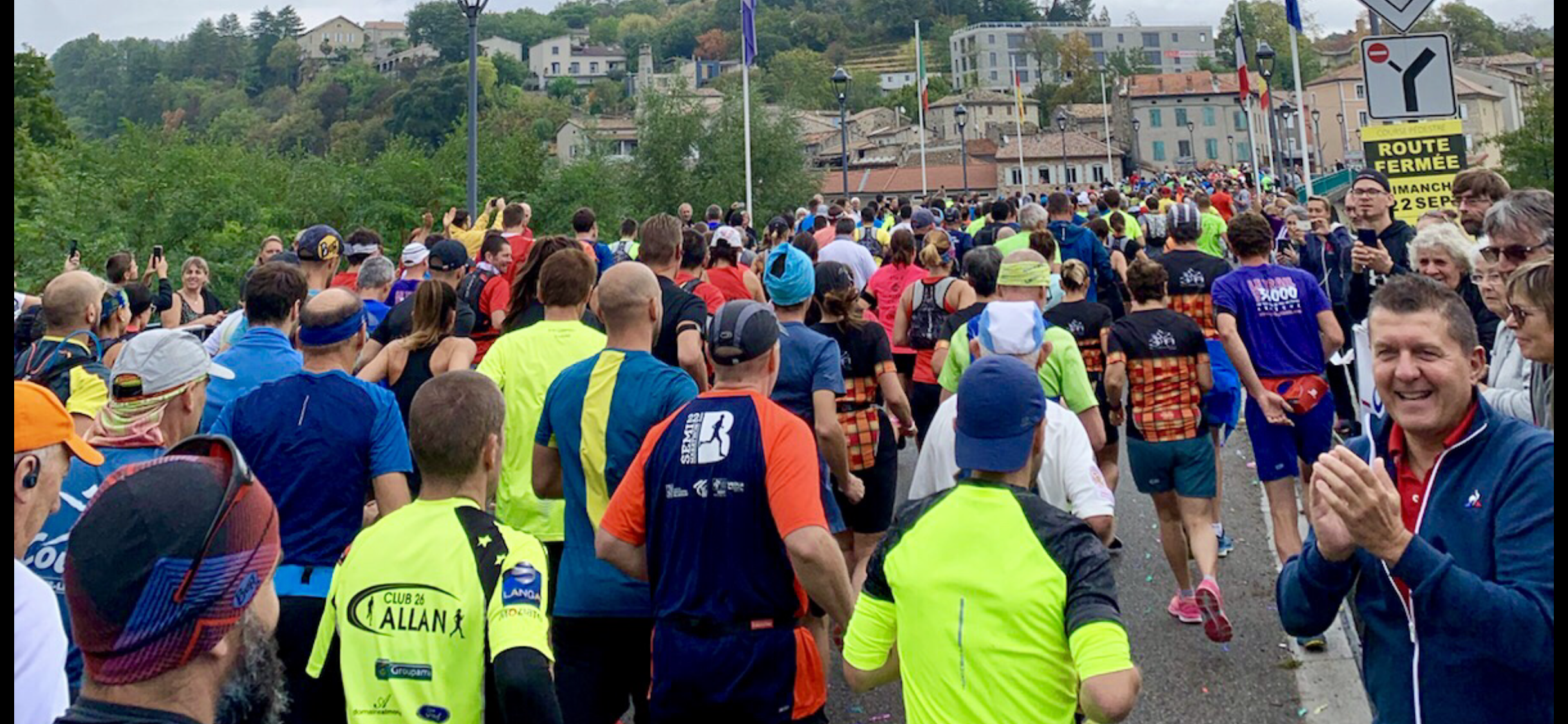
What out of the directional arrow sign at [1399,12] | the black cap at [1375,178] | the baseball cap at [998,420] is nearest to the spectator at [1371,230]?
the black cap at [1375,178]

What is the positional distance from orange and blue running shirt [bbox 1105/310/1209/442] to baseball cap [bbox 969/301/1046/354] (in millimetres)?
1477

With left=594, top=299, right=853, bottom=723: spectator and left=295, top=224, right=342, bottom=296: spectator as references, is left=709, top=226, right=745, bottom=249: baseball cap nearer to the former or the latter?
left=295, top=224, right=342, bottom=296: spectator

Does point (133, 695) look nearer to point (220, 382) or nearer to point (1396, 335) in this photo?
point (1396, 335)

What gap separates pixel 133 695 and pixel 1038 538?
201cm

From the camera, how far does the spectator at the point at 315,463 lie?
4.17m

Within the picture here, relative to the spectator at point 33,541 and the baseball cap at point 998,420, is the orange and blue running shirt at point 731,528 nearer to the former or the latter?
the baseball cap at point 998,420

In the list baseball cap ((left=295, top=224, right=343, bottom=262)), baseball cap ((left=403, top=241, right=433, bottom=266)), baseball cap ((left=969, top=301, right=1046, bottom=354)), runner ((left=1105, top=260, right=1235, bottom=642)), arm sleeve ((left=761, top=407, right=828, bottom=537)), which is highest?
baseball cap ((left=295, top=224, right=343, bottom=262))

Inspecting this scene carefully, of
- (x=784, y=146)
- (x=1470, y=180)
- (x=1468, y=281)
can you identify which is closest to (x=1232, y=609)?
(x=1468, y=281)

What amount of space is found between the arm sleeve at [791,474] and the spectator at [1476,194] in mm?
5281

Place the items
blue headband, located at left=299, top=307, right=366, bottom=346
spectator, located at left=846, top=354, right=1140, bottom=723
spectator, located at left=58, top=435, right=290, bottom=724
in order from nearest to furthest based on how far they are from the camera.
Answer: spectator, located at left=58, top=435, right=290, bottom=724
spectator, located at left=846, top=354, right=1140, bottom=723
blue headband, located at left=299, top=307, right=366, bottom=346

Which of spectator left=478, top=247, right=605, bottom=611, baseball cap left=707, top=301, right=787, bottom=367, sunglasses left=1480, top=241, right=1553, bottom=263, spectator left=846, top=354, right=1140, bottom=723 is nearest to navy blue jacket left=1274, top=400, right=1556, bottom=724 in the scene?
spectator left=846, top=354, right=1140, bottom=723

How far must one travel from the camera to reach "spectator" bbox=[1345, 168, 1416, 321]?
7.45 m

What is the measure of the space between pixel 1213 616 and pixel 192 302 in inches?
348

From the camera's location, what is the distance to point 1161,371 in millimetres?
6926
